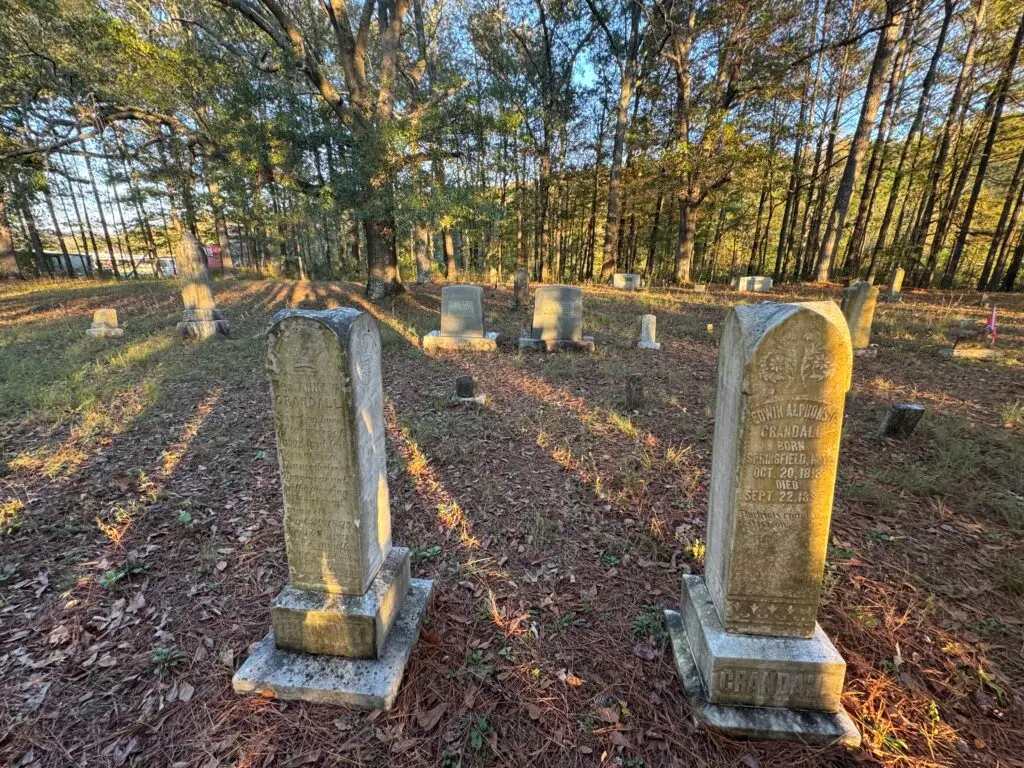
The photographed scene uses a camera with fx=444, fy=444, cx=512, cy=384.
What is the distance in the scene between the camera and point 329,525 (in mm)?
2316

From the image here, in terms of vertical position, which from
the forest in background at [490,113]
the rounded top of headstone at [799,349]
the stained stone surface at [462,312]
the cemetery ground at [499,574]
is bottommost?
the cemetery ground at [499,574]

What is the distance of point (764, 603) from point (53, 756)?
3.35 meters

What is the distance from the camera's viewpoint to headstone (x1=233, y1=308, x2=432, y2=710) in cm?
213

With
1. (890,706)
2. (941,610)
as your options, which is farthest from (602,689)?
(941,610)

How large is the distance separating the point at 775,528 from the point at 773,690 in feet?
2.59

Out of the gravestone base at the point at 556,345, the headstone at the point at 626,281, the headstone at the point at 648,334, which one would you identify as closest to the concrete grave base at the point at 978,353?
the headstone at the point at 648,334

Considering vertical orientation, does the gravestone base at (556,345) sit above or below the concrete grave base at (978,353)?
below

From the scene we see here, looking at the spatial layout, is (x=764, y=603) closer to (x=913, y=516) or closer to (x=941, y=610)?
(x=941, y=610)

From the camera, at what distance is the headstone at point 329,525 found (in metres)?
2.13

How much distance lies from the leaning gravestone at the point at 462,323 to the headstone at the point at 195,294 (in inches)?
199

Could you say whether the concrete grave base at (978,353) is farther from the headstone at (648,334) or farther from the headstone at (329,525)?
the headstone at (329,525)

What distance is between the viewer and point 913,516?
362 centimetres

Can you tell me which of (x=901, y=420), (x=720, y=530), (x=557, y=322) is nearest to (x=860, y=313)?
(x=901, y=420)

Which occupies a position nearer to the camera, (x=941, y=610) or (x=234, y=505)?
(x=941, y=610)
